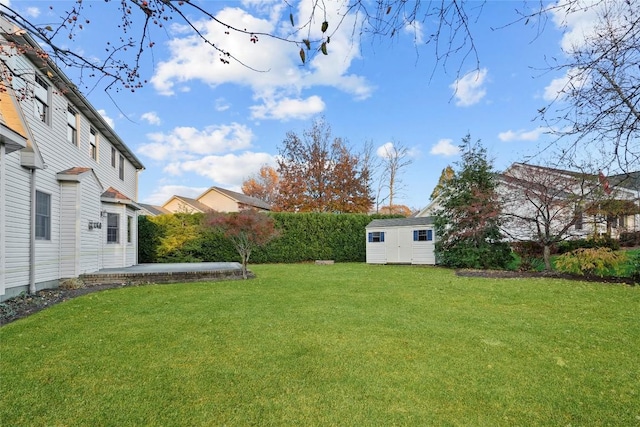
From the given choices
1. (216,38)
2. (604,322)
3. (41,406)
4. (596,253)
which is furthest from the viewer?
(596,253)

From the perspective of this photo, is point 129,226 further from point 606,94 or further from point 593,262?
point 593,262

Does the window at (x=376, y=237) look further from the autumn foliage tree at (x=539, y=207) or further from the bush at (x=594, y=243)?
the bush at (x=594, y=243)

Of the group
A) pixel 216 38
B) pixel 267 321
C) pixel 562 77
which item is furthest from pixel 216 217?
pixel 562 77

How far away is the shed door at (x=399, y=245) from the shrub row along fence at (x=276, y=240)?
93.3 inches

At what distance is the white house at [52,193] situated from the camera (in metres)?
6.93

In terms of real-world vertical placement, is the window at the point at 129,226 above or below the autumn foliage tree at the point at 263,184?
below

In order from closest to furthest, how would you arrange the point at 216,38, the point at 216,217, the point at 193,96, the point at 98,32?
the point at 216,38, the point at 98,32, the point at 193,96, the point at 216,217

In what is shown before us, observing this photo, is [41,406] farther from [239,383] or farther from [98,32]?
[98,32]

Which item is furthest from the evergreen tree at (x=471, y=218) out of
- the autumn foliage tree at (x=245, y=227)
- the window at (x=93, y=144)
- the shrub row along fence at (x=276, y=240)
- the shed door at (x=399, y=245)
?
the window at (x=93, y=144)

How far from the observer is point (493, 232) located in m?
13.6

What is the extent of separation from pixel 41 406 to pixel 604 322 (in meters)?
7.10

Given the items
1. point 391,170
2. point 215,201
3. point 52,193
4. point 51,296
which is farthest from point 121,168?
point 391,170

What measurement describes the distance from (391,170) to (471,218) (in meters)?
16.3

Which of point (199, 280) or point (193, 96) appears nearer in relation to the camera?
point (193, 96)
